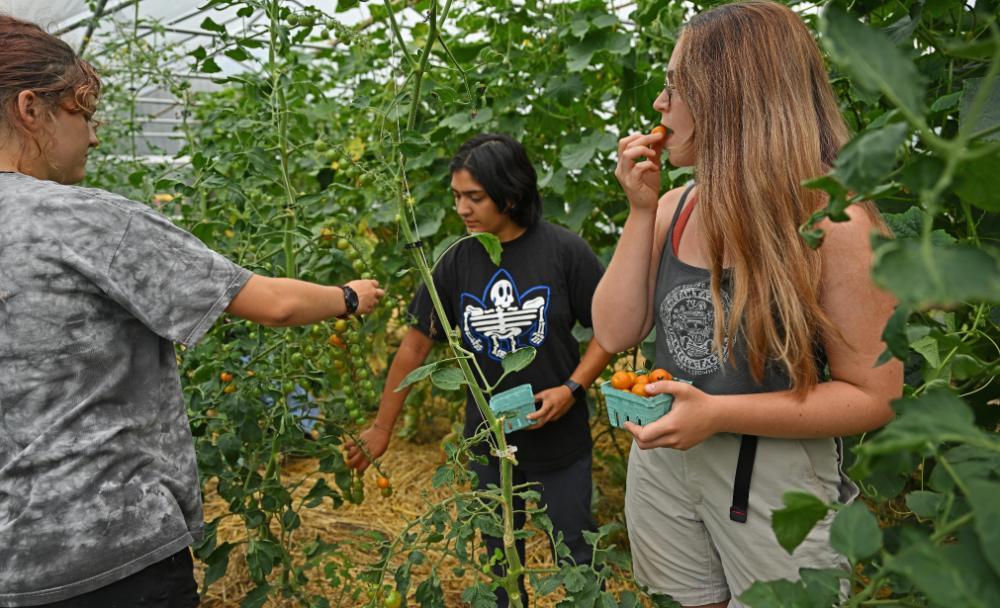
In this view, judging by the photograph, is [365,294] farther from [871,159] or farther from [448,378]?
[871,159]

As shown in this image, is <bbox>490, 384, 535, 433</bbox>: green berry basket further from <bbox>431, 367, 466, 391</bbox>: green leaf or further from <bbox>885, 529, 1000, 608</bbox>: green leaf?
<bbox>885, 529, 1000, 608</bbox>: green leaf

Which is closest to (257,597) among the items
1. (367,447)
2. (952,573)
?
(367,447)

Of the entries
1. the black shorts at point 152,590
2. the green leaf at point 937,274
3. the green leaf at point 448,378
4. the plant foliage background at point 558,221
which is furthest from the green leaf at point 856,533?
the black shorts at point 152,590

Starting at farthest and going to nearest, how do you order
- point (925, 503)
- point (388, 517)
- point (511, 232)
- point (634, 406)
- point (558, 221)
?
point (388, 517) → point (558, 221) → point (511, 232) → point (634, 406) → point (925, 503)

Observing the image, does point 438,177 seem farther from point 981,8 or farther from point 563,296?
point 981,8

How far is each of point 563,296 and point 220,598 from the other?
1.35m

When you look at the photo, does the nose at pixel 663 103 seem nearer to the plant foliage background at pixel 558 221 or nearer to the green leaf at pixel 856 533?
the plant foliage background at pixel 558 221

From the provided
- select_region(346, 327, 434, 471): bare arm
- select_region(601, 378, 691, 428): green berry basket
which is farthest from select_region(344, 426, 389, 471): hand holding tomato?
select_region(601, 378, 691, 428): green berry basket

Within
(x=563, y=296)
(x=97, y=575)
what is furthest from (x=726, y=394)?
(x=97, y=575)

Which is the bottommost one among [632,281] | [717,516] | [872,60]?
[717,516]

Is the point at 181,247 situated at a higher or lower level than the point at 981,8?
lower

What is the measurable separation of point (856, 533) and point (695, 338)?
23.6 inches

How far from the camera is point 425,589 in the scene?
121 centimetres

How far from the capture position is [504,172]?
71.8 inches
